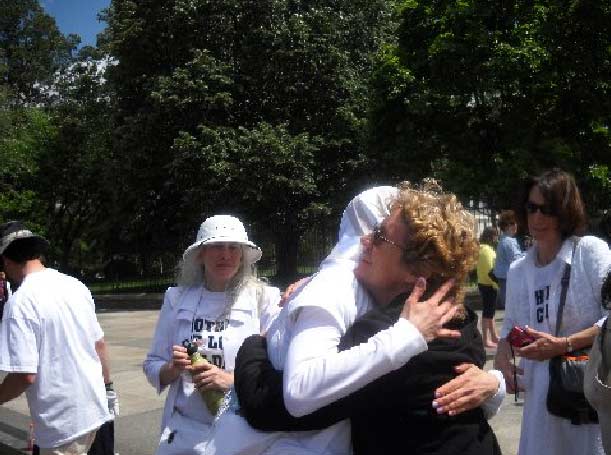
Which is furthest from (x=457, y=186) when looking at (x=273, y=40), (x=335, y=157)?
(x=273, y=40)

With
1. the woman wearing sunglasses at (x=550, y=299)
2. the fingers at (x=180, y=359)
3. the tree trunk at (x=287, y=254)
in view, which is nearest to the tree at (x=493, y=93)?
the tree trunk at (x=287, y=254)

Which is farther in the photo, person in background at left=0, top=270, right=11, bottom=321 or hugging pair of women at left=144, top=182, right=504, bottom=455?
person in background at left=0, top=270, right=11, bottom=321

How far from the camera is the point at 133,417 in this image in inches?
292

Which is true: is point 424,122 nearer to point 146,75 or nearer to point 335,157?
point 335,157

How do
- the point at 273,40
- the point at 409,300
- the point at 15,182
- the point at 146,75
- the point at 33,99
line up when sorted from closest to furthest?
1. the point at 409,300
2. the point at 273,40
3. the point at 146,75
4. the point at 15,182
5. the point at 33,99

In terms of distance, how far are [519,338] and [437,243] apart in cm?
138

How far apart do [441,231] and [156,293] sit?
21533 mm

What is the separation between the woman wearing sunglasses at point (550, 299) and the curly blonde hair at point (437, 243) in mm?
1267

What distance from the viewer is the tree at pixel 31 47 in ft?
153

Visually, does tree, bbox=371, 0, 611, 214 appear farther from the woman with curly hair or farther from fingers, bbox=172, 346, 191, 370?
the woman with curly hair

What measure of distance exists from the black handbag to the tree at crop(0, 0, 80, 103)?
4715 cm

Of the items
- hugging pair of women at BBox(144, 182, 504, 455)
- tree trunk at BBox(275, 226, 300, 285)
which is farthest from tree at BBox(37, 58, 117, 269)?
hugging pair of women at BBox(144, 182, 504, 455)

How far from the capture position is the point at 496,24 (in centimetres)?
1820

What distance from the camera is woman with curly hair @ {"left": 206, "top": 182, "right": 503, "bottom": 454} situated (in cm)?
171
